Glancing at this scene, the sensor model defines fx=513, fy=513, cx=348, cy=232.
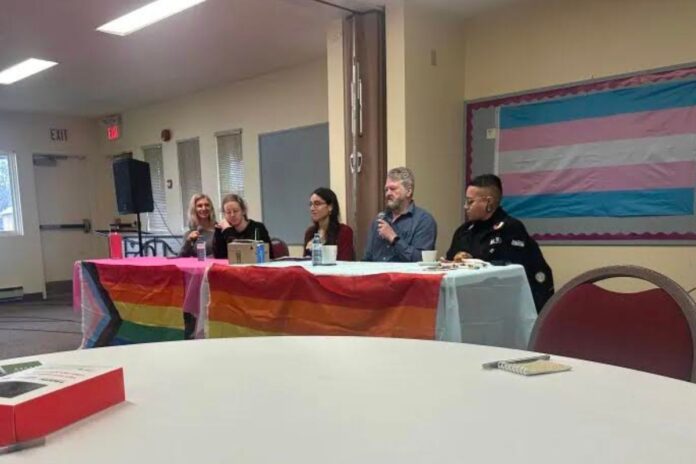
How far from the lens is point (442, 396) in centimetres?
77

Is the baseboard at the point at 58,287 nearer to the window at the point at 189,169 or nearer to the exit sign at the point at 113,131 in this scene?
the exit sign at the point at 113,131

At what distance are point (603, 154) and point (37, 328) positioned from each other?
5.09m

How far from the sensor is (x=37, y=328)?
4895 millimetres

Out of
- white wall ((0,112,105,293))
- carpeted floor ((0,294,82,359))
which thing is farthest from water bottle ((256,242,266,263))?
white wall ((0,112,105,293))

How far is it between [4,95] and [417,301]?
607 centimetres

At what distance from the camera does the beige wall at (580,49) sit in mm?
3088

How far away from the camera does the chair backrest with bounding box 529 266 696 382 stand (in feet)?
3.20

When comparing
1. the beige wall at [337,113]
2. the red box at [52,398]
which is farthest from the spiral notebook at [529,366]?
the beige wall at [337,113]

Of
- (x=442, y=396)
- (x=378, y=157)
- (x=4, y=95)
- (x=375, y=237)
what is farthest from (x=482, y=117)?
(x=4, y=95)

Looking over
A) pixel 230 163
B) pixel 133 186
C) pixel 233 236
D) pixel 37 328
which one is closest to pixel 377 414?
pixel 233 236

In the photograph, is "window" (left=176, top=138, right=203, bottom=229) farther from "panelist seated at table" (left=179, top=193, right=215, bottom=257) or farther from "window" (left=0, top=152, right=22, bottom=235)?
"window" (left=0, top=152, right=22, bottom=235)

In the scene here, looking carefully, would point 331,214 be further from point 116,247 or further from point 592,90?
point 592,90

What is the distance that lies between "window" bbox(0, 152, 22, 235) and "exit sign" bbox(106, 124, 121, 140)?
4.00 ft

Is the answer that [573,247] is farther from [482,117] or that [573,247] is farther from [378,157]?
[378,157]
